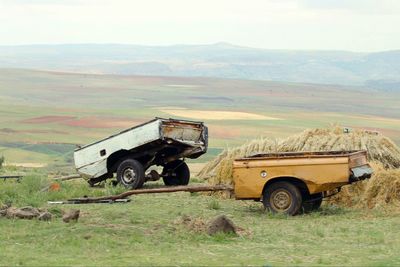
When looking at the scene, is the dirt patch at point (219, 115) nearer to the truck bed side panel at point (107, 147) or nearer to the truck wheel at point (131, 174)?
the truck bed side panel at point (107, 147)

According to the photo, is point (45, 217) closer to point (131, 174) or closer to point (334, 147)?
point (131, 174)

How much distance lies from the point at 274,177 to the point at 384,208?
2.72 meters

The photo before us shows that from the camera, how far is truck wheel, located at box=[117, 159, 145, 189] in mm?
22844

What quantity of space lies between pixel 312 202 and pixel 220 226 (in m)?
5.30

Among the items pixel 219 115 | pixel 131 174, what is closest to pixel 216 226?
pixel 131 174

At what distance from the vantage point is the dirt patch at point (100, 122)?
320ft

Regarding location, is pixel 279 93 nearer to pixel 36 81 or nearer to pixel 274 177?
pixel 36 81

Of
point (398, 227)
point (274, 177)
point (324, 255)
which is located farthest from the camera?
point (274, 177)

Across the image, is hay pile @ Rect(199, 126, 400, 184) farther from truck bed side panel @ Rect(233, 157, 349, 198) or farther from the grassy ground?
truck bed side panel @ Rect(233, 157, 349, 198)

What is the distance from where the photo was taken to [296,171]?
1806cm

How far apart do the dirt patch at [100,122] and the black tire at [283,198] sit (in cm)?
7541

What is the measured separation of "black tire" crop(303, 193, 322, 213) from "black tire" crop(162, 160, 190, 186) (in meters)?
6.33

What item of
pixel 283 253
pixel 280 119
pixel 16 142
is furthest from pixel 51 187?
pixel 280 119

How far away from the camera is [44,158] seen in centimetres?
6562
